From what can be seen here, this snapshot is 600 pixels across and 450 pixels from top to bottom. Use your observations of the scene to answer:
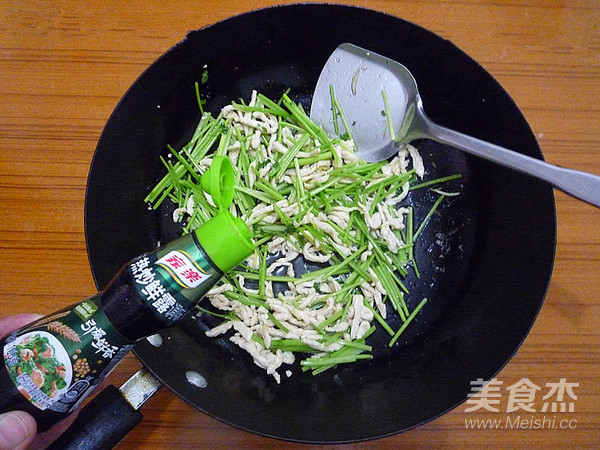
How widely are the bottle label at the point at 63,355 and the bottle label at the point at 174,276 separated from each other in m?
0.09

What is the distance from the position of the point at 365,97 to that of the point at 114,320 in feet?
2.49

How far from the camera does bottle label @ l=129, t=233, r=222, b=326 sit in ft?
2.01

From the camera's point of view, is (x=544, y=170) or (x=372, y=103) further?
(x=372, y=103)

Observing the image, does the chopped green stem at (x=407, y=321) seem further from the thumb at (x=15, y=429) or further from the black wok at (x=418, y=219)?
the thumb at (x=15, y=429)

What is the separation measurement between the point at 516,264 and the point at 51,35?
129cm

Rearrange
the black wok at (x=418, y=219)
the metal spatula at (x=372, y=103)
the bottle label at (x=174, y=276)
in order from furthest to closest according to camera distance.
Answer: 1. the metal spatula at (x=372, y=103)
2. the black wok at (x=418, y=219)
3. the bottle label at (x=174, y=276)

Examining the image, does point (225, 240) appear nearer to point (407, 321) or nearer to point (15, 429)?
point (15, 429)

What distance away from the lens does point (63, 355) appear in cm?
63

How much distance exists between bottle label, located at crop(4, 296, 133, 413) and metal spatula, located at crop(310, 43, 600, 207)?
0.71m

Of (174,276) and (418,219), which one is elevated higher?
(174,276)

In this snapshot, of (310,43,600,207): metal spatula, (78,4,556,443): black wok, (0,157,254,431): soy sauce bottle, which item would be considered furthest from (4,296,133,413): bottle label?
(310,43,600,207): metal spatula

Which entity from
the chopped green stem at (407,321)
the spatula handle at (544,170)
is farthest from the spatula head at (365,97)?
the chopped green stem at (407,321)

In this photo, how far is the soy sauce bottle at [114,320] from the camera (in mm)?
616

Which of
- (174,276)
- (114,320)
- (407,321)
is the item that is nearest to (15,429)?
(114,320)
